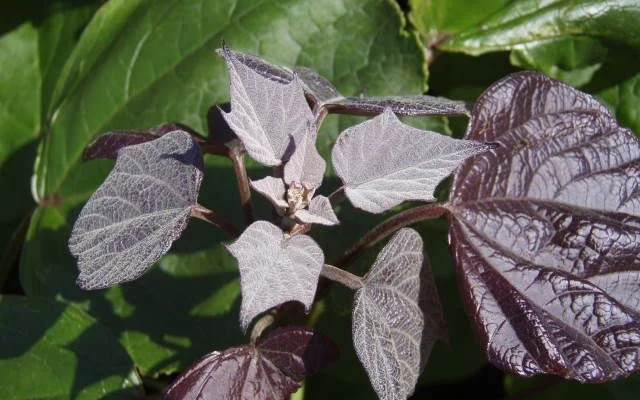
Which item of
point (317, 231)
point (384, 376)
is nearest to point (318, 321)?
point (317, 231)

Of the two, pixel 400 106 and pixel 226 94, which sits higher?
pixel 400 106

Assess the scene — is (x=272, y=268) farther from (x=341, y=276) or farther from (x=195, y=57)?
(x=195, y=57)

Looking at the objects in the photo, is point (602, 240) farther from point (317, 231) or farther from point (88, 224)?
point (88, 224)

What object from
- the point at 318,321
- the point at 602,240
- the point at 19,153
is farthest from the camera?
the point at 19,153

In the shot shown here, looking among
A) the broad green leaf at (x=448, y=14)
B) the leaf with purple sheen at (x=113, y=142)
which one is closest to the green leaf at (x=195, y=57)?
the broad green leaf at (x=448, y=14)

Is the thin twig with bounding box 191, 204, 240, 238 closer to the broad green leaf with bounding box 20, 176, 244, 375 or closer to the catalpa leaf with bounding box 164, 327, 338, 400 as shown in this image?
the catalpa leaf with bounding box 164, 327, 338, 400

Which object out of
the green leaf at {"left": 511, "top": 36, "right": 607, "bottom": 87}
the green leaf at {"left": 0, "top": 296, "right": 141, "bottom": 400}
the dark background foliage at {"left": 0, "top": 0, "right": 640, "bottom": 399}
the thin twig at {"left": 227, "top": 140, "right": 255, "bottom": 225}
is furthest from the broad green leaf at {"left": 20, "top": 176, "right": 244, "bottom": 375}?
the green leaf at {"left": 511, "top": 36, "right": 607, "bottom": 87}

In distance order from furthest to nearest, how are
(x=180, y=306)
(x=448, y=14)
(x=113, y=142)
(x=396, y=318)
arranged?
(x=448, y=14) → (x=180, y=306) → (x=113, y=142) → (x=396, y=318)

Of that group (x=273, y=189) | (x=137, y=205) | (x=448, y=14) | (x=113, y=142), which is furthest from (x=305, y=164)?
(x=448, y=14)
